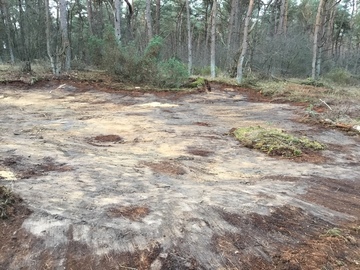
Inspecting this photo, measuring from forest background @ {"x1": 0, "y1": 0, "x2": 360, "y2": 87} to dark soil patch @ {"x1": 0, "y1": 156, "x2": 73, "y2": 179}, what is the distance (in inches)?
367

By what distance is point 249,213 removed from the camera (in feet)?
9.05

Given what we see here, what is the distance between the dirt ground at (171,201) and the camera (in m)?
2.17

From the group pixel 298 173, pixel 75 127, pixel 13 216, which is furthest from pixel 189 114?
pixel 13 216

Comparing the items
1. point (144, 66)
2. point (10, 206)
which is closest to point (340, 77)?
point (144, 66)

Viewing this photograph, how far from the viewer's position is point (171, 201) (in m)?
2.83

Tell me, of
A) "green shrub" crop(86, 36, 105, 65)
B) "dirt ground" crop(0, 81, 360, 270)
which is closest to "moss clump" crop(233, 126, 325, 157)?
"dirt ground" crop(0, 81, 360, 270)

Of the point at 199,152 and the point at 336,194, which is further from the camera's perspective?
the point at 199,152

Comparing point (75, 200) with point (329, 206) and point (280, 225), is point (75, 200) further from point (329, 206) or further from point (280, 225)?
point (329, 206)

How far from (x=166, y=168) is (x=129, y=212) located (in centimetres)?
137

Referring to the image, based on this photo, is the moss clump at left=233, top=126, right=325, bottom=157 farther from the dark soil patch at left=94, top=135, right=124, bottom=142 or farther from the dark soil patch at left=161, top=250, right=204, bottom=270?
the dark soil patch at left=161, top=250, right=204, bottom=270

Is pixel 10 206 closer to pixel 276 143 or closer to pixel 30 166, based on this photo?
pixel 30 166

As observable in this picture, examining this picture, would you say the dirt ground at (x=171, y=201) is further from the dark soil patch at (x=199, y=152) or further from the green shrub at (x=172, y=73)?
the green shrub at (x=172, y=73)

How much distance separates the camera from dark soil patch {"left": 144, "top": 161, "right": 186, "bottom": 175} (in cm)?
380

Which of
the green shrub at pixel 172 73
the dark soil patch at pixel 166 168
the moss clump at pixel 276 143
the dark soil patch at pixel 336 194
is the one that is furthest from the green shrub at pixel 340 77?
the dark soil patch at pixel 166 168
